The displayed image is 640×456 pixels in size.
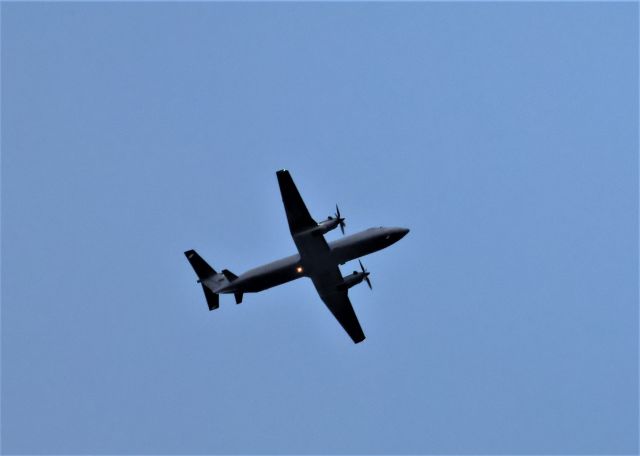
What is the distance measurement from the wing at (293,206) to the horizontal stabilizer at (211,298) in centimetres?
995

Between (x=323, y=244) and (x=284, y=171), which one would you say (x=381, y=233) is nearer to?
(x=323, y=244)

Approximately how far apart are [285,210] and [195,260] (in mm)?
10351

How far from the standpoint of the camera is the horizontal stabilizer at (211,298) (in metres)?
76.2

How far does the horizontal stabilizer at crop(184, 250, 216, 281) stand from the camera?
7625cm

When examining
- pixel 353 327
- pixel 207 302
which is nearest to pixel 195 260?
pixel 207 302

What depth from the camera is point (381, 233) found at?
7294 cm

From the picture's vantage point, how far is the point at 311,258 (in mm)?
72250

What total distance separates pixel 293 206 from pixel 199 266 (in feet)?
36.4

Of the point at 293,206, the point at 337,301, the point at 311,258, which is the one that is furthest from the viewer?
the point at 337,301

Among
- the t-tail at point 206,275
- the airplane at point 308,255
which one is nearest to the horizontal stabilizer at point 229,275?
the airplane at point 308,255

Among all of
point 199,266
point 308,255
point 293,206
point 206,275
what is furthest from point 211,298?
point 293,206

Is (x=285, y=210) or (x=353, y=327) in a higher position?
(x=285, y=210)

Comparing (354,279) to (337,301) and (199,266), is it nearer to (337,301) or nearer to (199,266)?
(337,301)

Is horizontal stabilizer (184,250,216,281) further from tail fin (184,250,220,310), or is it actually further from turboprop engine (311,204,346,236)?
turboprop engine (311,204,346,236)
